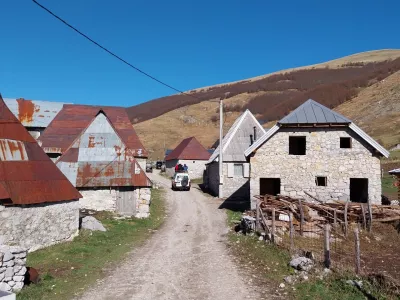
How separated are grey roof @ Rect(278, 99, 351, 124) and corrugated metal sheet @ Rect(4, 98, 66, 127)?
59.4ft

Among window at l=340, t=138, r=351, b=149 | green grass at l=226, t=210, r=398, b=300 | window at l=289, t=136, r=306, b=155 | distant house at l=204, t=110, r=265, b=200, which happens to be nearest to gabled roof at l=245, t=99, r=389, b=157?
window at l=340, t=138, r=351, b=149

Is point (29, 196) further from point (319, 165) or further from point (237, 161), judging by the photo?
point (237, 161)

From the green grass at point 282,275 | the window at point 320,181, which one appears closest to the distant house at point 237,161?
the window at point 320,181

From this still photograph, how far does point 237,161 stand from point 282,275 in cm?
1994

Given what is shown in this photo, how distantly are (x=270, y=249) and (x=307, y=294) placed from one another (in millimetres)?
4306

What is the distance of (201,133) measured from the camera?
323 ft

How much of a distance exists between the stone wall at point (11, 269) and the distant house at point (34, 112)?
2044 centimetres

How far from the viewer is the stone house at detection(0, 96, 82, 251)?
528 inches

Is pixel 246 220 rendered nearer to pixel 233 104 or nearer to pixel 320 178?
pixel 320 178

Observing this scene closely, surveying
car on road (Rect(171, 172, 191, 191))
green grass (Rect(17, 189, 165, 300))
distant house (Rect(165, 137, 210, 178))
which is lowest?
green grass (Rect(17, 189, 165, 300))

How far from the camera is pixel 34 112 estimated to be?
29984 mm

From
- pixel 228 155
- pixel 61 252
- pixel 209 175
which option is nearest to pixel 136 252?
pixel 61 252

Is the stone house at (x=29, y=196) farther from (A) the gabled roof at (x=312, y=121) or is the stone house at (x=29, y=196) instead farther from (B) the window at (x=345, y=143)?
(B) the window at (x=345, y=143)

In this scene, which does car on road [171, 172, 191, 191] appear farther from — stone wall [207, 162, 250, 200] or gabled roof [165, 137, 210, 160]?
gabled roof [165, 137, 210, 160]
